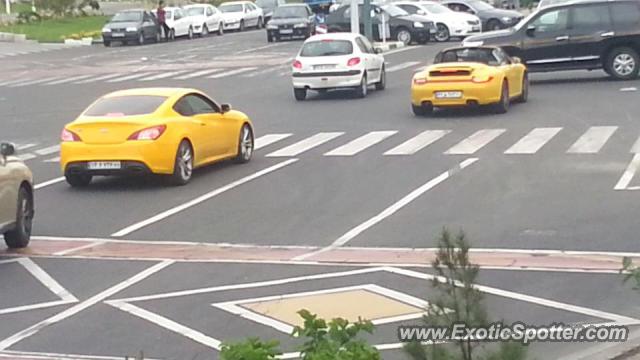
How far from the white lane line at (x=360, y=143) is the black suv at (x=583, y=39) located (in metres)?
8.15

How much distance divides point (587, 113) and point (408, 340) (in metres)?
19.5

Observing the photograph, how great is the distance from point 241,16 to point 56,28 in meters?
9.24

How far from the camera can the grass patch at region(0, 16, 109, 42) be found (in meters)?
62.3

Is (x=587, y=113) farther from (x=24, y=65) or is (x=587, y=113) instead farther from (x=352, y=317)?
(x=24, y=65)

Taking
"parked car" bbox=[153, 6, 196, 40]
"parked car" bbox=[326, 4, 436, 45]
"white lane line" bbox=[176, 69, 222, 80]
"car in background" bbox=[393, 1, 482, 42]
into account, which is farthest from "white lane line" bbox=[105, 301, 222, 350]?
"parked car" bbox=[153, 6, 196, 40]

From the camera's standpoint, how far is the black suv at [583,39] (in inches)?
1200

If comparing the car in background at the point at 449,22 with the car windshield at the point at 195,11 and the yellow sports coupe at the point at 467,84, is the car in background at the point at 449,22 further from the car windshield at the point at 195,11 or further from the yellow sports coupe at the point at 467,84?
the yellow sports coupe at the point at 467,84

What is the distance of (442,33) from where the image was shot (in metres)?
50.1

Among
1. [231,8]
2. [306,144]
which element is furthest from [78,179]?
[231,8]

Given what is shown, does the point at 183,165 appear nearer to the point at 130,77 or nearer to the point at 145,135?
the point at 145,135

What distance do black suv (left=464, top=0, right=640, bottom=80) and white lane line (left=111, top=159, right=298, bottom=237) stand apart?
12072 mm

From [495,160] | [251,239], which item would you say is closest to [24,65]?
[495,160]

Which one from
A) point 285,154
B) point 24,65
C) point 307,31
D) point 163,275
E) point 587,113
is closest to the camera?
point 163,275

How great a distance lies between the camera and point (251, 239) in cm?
1423
